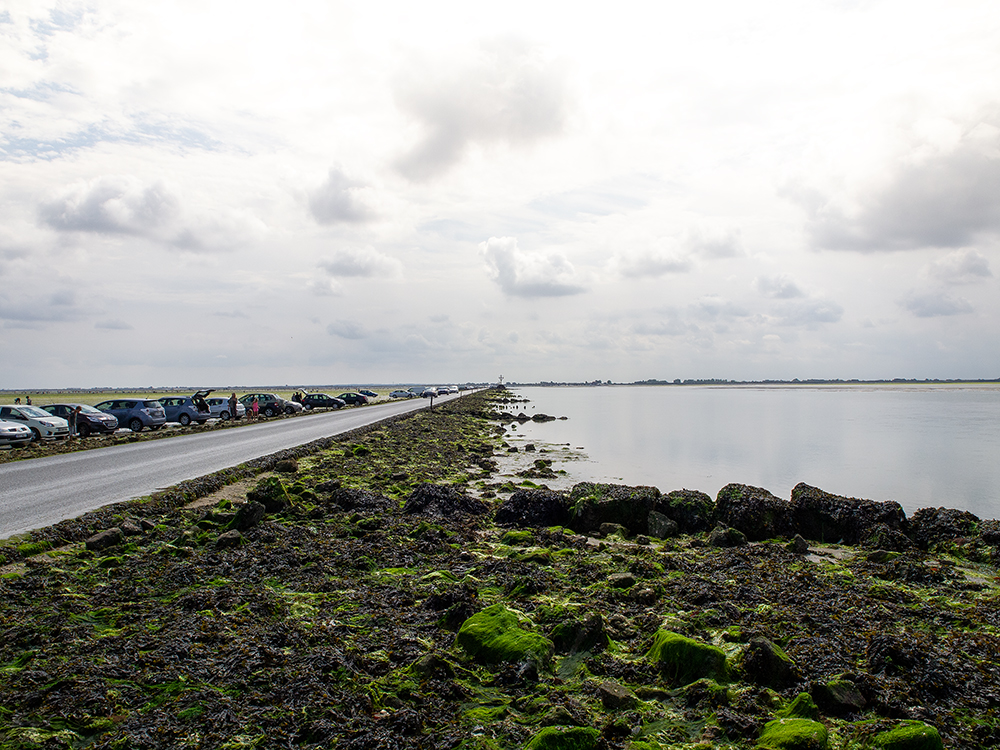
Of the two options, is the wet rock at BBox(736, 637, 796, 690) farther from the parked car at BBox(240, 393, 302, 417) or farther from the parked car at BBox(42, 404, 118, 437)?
the parked car at BBox(240, 393, 302, 417)

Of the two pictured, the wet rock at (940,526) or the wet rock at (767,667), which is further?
the wet rock at (940,526)

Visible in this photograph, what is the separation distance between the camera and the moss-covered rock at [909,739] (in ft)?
16.6

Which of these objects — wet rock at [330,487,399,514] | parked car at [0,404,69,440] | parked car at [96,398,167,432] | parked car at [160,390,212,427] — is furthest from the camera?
parked car at [160,390,212,427]

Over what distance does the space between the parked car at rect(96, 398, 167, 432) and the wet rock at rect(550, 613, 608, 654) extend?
37946 mm

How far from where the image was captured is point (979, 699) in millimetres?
6082

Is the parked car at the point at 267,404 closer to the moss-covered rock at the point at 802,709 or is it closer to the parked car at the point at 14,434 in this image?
the parked car at the point at 14,434

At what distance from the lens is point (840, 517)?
14336 millimetres

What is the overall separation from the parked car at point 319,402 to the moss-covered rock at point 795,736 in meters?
65.8

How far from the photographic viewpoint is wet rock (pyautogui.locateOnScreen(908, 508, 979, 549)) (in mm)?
13289

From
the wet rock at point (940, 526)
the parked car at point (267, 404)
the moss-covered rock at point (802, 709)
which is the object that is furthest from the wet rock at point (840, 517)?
the parked car at point (267, 404)

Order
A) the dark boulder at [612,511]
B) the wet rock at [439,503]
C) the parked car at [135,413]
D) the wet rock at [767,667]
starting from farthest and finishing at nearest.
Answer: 1. the parked car at [135,413]
2. the wet rock at [439,503]
3. the dark boulder at [612,511]
4. the wet rock at [767,667]

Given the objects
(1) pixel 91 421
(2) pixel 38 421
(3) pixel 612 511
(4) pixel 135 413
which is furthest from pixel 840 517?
(4) pixel 135 413

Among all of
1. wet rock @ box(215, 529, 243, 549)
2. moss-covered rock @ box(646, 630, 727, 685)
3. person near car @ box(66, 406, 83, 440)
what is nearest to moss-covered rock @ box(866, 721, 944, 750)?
moss-covered rock @ box(646, 630, 727, 685)

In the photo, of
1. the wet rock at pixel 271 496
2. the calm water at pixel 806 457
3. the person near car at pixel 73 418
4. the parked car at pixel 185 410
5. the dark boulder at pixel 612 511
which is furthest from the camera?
the parked car at pixel 185 410
